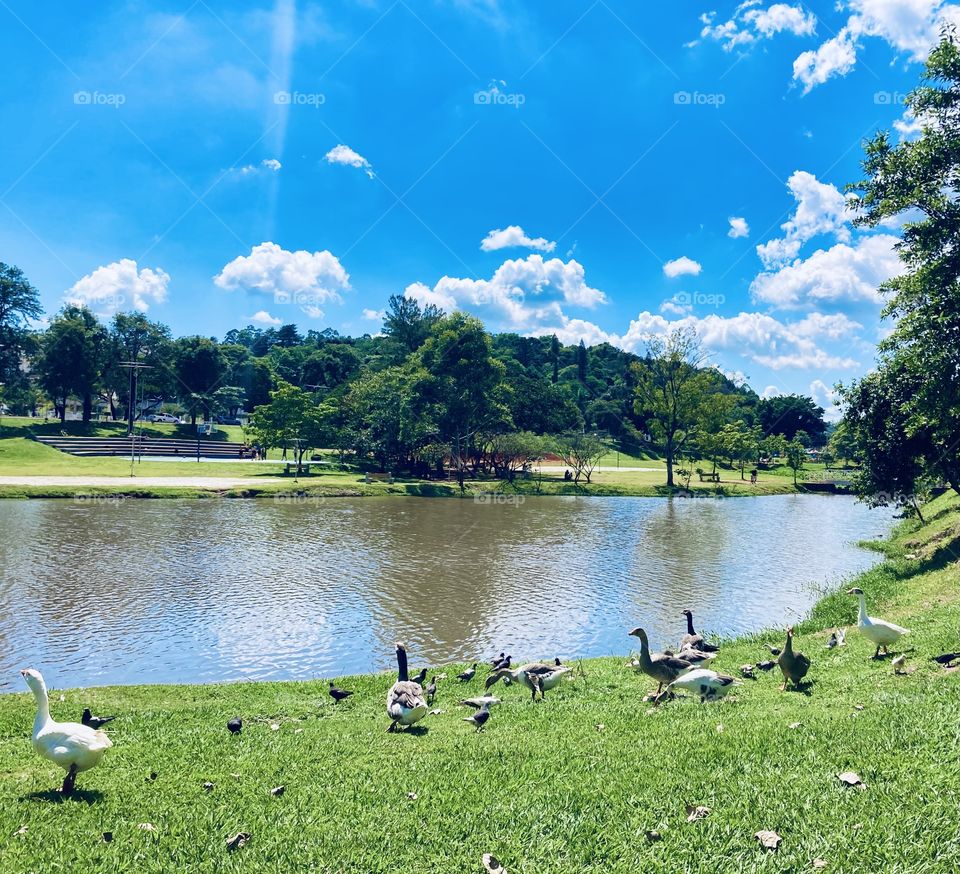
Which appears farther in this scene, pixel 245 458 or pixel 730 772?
pixel 245 458

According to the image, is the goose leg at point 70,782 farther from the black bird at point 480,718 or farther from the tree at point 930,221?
the tree at point 930,221

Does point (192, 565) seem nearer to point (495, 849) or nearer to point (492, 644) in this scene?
point (492, 644)

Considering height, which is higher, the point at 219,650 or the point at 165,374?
the point at 165,374

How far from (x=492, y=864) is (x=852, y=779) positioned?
150 inches

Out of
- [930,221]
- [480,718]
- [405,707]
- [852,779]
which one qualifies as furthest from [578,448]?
[852,779]

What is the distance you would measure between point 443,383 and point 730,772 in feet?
197

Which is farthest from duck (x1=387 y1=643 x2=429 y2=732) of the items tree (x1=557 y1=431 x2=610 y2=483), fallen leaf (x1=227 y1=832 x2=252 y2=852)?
tree (x1=557 y1=431 x2=610 y2=483)

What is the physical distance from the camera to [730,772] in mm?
6945

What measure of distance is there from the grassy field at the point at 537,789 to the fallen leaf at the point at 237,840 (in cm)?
7

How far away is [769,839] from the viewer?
18.4ft

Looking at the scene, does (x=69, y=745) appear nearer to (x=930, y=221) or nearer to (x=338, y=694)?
(x=338, y=694)

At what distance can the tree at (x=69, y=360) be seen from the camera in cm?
8669

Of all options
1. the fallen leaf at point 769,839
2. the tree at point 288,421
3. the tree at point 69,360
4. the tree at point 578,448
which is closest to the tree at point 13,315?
the tree at point 69,360

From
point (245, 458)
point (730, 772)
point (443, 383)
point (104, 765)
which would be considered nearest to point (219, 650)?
point (104, 765)
